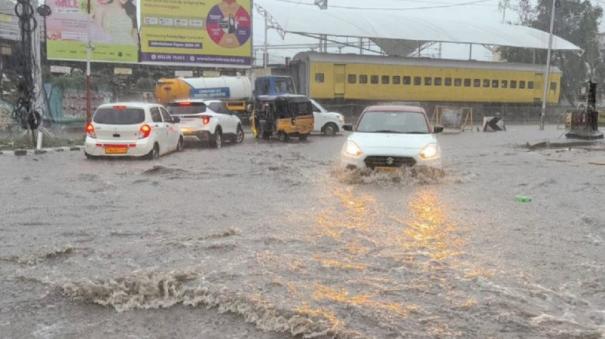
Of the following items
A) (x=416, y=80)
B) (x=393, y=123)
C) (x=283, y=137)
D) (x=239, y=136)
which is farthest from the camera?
(x=416, y=80)

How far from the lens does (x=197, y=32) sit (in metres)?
34.6

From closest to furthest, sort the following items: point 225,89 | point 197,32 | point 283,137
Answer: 1. point 283,137
2. point 225,89
3. point 197,32

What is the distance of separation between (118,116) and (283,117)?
840cm

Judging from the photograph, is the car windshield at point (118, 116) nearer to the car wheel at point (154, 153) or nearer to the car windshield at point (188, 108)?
the car wheel at point (154, 153)

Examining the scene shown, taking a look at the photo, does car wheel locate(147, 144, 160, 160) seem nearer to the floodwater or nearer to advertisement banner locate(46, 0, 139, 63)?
the floodwater

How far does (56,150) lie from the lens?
18.6 meters

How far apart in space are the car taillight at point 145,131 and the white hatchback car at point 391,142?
5472 millimetres

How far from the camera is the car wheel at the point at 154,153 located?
52.6ft

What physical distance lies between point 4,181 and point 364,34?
105 ft

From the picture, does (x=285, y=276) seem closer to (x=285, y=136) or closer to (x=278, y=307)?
(x=278, y=307)

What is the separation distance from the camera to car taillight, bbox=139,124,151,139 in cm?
1574

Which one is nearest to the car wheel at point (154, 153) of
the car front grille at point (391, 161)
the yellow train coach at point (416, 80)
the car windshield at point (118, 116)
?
the car windshield at point (118, 116)

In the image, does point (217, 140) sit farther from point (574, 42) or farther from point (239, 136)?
point (574, 42)

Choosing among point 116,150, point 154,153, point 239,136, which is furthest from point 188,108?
point 116,150
